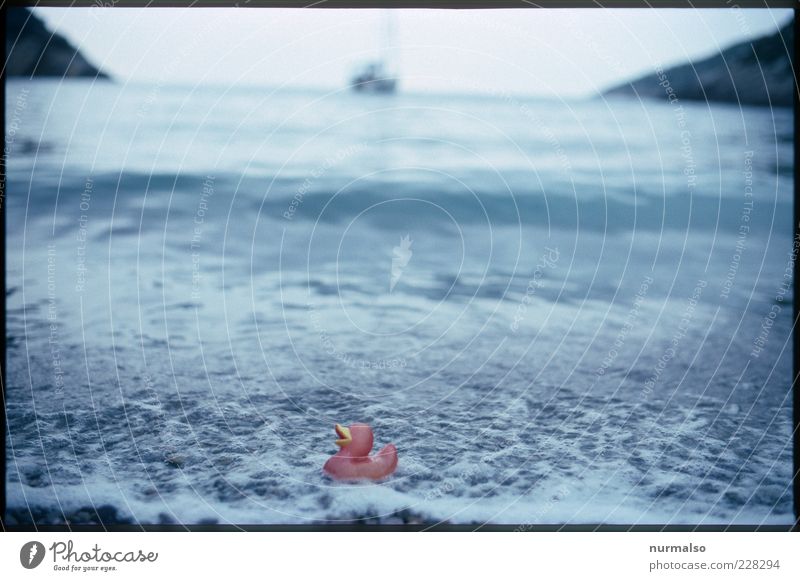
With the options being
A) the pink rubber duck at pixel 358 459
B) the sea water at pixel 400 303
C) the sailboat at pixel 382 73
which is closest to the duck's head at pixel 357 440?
the pink rubber duck at pixel 358 459

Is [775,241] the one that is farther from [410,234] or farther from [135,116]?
[135,116]

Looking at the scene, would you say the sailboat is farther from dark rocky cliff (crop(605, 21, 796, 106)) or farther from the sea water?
dark rocky cliff (crop(605, 21, 796, 106))

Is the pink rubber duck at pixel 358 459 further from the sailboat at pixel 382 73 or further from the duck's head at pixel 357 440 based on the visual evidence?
the sailboat at pixel 382 73

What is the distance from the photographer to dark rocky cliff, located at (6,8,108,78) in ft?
10.6

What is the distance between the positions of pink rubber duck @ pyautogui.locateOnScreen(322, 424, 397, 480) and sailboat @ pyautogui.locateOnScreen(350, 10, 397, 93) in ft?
3.90

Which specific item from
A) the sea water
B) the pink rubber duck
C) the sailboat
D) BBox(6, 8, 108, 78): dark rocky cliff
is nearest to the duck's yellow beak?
the pink rubber duck

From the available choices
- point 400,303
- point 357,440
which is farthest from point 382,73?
point 357,440

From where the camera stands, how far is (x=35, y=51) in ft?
10.7

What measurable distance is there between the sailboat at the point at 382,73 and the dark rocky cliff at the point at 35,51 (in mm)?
954

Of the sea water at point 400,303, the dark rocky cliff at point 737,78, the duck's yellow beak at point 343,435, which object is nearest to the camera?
the duck's yellow beak at point 343,435

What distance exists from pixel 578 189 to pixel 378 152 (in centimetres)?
74

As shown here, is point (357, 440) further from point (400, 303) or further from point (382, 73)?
point (382, 73)

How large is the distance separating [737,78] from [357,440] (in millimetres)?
1827

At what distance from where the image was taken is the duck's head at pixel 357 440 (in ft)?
10.1
